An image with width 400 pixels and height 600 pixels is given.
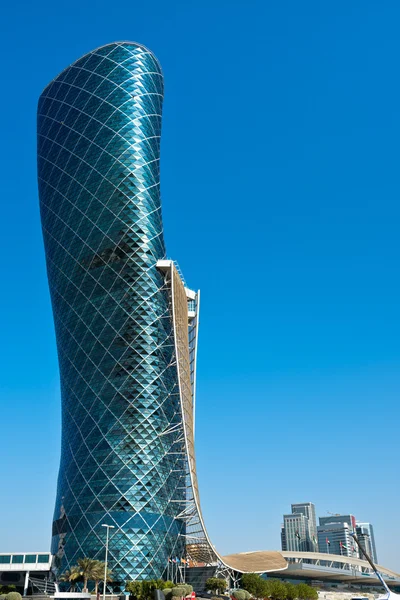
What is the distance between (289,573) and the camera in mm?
128875

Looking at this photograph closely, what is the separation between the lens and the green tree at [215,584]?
75125 mm

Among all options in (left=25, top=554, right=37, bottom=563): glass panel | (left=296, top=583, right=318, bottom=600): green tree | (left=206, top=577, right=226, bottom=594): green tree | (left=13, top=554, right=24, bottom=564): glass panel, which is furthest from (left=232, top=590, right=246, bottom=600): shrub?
(left=296, top=583, right=318, bottom=600): green tree

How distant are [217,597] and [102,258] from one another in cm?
4616

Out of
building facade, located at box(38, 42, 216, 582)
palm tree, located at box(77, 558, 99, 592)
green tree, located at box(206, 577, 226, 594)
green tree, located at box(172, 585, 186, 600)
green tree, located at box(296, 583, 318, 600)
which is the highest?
building facade, located at box(38, 42, 216, 582)

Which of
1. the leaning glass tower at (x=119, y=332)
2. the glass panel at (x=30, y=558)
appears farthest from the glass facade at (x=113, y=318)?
the glass panel at (x=30, y=558)

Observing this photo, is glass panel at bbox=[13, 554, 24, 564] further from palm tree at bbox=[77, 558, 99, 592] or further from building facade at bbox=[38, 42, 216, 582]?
palm tree at bbox=[77, 558, 99, 592]

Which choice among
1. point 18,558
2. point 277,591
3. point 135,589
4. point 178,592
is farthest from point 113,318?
point 277,591

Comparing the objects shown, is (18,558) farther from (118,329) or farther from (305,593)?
(305,593)

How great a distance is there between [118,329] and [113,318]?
1.80m

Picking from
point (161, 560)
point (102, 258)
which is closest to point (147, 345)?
point (102, 258)

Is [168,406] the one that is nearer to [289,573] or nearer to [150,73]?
[150,73]

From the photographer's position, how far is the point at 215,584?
75062 mm

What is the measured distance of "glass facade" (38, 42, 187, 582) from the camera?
74000 mm

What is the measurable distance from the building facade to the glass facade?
6.9 inches
